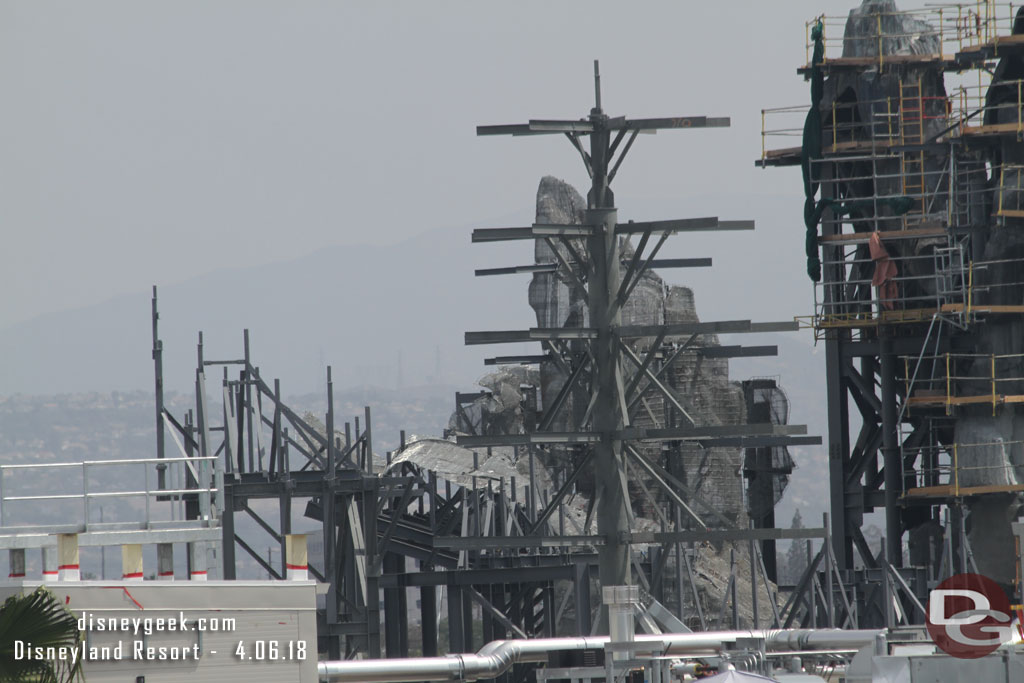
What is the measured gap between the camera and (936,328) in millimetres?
49500

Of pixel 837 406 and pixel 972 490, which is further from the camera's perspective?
pixel 837 406

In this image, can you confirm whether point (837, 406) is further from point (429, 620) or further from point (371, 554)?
point (429, 620)

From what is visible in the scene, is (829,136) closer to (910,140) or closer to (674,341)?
(910,140)

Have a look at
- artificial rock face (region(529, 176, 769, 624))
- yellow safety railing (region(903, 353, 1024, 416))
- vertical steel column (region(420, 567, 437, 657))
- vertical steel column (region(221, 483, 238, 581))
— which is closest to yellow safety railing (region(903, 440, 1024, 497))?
yellow safety railing (region(903, 353, 1024, 416))

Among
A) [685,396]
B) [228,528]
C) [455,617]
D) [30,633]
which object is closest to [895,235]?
[685,396]

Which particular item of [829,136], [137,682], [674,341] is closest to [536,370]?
[674,341]

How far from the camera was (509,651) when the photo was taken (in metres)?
31.7

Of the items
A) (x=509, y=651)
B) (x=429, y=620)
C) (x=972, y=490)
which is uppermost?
(x=972, y=490)

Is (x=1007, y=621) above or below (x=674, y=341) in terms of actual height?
below

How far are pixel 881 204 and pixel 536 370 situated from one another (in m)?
23.3

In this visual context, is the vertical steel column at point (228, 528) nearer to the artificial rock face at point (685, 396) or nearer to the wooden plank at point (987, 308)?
the artificial rock face at point (685, 396)

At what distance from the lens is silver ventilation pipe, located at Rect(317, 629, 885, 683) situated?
95.5 feet

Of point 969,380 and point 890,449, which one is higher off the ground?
point 969,380

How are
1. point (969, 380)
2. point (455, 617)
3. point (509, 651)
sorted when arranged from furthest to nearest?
1. point (455, 617)
2. point (969, 380)
3. point (509, 651)
